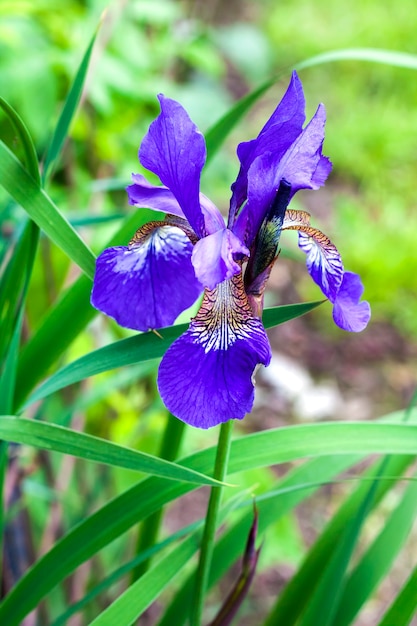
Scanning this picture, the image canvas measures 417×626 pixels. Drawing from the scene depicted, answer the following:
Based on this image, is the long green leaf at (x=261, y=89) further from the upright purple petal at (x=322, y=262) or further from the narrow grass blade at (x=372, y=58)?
the upright purple petal at (x=322, y=262)

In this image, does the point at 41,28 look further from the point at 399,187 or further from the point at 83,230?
the point at 399,187

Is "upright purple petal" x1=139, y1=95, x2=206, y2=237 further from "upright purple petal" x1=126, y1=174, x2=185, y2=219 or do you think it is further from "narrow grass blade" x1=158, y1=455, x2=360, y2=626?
"narrow grass blade" x1=158, y1=455, x2=360, y2=626

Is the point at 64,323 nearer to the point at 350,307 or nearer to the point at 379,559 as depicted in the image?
the point at 350,307

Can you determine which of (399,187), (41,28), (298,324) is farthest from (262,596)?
(399,187)

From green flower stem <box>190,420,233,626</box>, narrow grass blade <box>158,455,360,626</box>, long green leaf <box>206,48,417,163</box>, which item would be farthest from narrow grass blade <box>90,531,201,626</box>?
long green leaf <box>206,48,417,163</box>

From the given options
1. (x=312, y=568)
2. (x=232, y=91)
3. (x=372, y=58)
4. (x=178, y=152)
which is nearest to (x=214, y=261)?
(x=178, y=152)

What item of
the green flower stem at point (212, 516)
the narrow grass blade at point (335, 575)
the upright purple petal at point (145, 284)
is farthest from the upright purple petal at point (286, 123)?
the narrow grass blade at point (335, 575)

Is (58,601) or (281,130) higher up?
(281,130)
